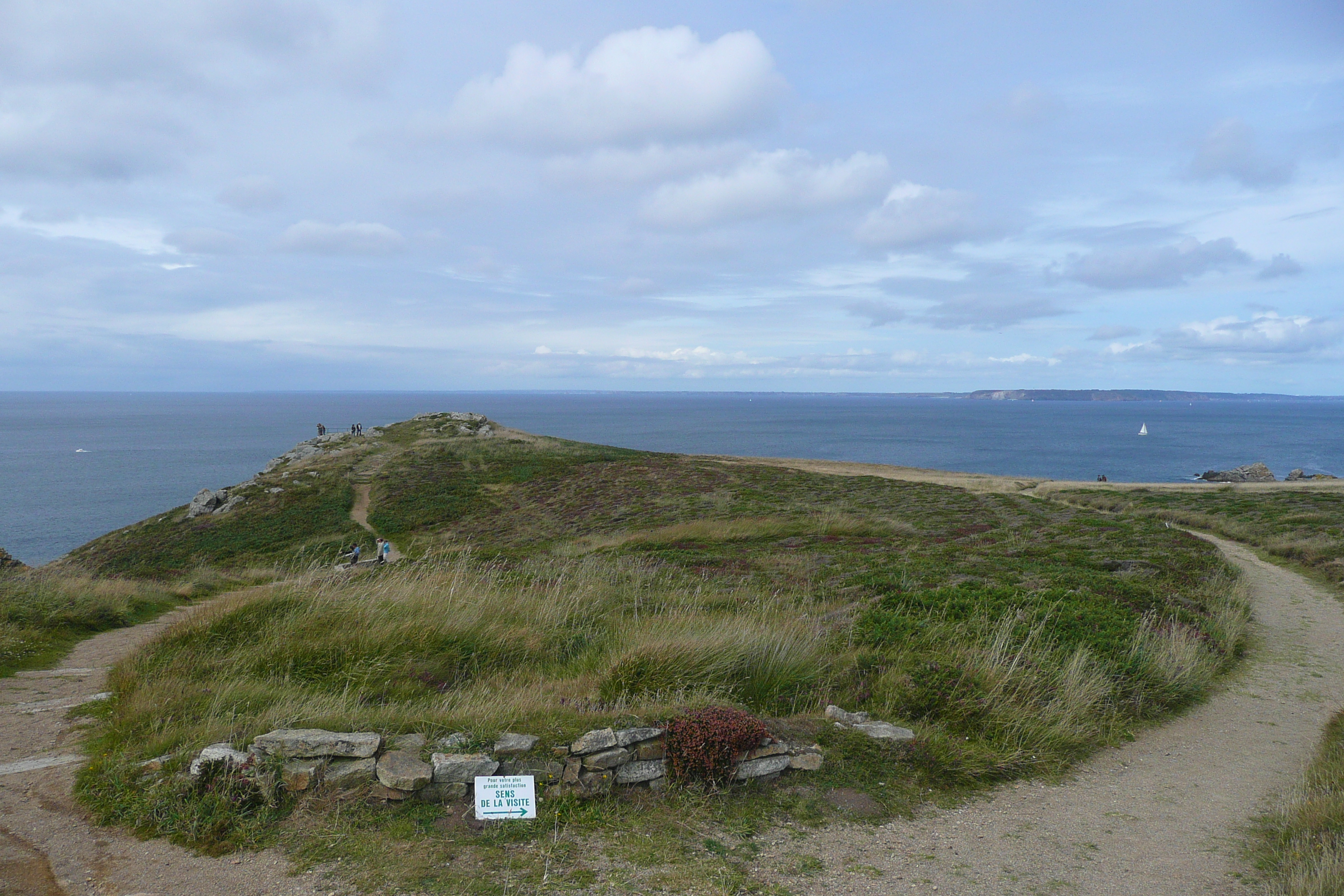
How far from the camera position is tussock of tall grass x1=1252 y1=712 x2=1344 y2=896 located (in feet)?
14.7

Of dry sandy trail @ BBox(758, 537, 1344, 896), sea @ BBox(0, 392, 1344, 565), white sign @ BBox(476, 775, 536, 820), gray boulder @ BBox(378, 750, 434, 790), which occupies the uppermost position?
gray boulder @ BBox(378, 750, 434, 790)

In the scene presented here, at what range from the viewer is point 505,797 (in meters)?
5.22

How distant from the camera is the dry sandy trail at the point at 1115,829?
16.3ft

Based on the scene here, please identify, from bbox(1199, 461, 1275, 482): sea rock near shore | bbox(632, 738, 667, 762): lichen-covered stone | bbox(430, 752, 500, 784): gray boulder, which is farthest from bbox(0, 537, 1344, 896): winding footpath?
bbox(1199, 461, 1275, 482): sea rock near shore

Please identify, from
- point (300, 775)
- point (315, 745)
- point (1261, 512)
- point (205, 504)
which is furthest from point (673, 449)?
point (300, 775)

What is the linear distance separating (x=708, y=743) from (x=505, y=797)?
170 centimetres

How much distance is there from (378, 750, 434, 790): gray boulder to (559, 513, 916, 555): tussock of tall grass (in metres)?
14.4

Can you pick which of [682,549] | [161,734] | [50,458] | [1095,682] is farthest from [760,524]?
[50,458]

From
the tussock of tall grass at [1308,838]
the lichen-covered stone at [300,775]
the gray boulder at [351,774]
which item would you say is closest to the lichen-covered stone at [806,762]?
the tussock of tall grass at [1308,838]

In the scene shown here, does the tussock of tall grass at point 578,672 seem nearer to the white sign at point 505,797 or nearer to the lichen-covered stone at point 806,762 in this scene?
the white sign at point 505,797

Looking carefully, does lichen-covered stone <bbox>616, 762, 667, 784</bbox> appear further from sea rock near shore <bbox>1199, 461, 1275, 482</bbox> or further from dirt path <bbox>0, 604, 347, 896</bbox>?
sea rock near shore <bbox>1199, 461, 1275, 482</bbox>

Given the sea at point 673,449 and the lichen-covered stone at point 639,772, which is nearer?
the lichen-covered stone at point 639,772

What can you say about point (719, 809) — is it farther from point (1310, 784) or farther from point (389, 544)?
point (389, 544)

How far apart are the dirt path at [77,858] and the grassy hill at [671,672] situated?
0.18 m
